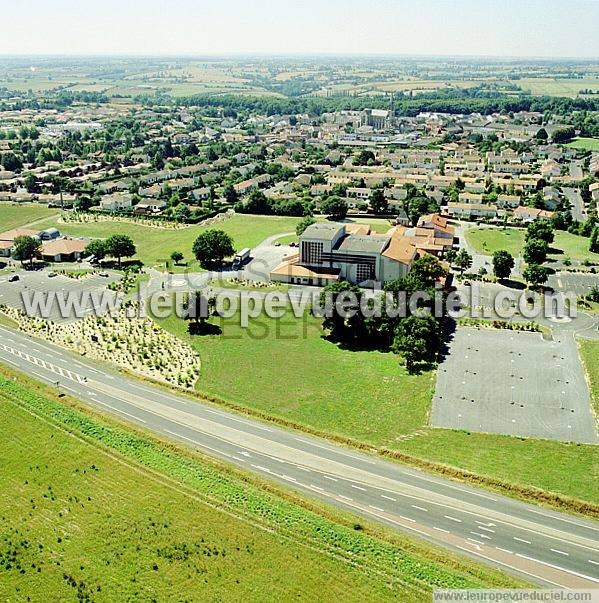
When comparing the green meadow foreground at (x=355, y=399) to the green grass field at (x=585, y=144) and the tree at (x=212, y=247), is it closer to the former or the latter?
the tree at (x=212, y=247)

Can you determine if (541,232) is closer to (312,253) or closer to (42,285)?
(312,253)

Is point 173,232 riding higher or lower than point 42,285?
higher

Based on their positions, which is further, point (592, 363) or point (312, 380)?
point (592, 363)

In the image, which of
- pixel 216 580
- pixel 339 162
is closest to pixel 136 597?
pixel 216 580

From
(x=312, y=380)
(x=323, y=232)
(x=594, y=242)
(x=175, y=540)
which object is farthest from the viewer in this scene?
A: (x=594, y=242)

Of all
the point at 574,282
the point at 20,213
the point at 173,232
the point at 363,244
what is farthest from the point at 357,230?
the point at 20,213

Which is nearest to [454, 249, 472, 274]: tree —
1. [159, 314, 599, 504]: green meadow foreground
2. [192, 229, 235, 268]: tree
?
[159, 314, 599, 504]: green meadow foreground
